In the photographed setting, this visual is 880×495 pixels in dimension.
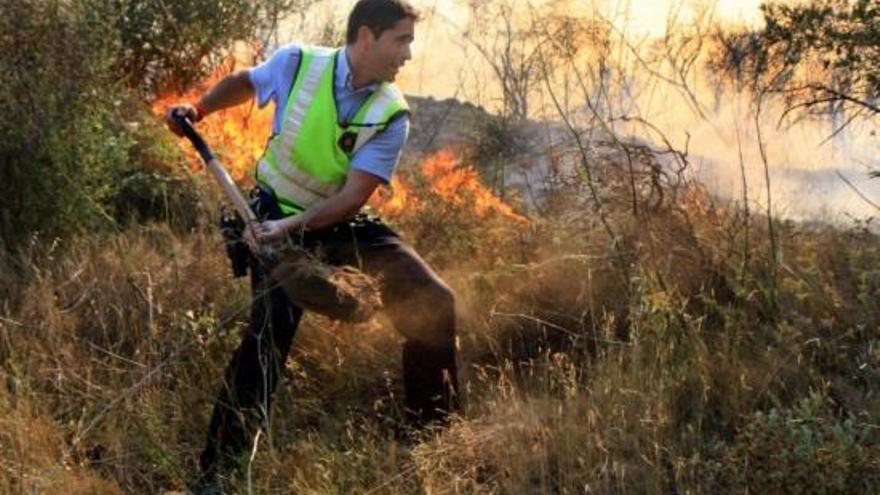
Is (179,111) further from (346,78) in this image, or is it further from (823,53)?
(823,53)

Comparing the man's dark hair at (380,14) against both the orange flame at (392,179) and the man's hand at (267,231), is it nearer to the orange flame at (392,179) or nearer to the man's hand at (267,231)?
the man's hand at (267,231)

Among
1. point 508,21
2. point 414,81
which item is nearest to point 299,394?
point 508,21

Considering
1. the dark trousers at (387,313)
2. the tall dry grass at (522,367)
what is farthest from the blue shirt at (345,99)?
the tall dry grass at (522,367)

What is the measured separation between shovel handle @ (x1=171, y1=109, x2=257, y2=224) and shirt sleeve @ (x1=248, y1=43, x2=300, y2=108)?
1.06 feet

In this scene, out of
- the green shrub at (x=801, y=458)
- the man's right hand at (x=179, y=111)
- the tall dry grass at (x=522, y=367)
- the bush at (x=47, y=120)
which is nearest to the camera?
the green shrub at (x=801, y=458)

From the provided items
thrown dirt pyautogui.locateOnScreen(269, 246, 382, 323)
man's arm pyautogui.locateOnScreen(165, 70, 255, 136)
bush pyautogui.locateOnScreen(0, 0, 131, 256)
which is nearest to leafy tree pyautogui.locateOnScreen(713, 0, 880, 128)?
thrown dirt pyautogui.locateOnScreen(269, 246, 382, 323)

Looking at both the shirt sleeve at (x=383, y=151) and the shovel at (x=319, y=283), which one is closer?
the shovel at (x=319, y=283)

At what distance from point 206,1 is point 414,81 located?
8.81ft

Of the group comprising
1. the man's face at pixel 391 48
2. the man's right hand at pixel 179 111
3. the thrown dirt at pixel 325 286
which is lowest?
the thrown dirt at pixel 325 286

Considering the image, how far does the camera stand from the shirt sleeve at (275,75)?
4789mm

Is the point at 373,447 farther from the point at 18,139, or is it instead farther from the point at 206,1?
the point at 206,1

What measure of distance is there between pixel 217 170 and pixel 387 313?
2.96 ft

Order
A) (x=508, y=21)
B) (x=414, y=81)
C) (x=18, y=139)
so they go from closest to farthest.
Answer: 1. (x=18, y=139)
2. (x=508, y=21)
3. (x=414, y=81)

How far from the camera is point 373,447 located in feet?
14.7
